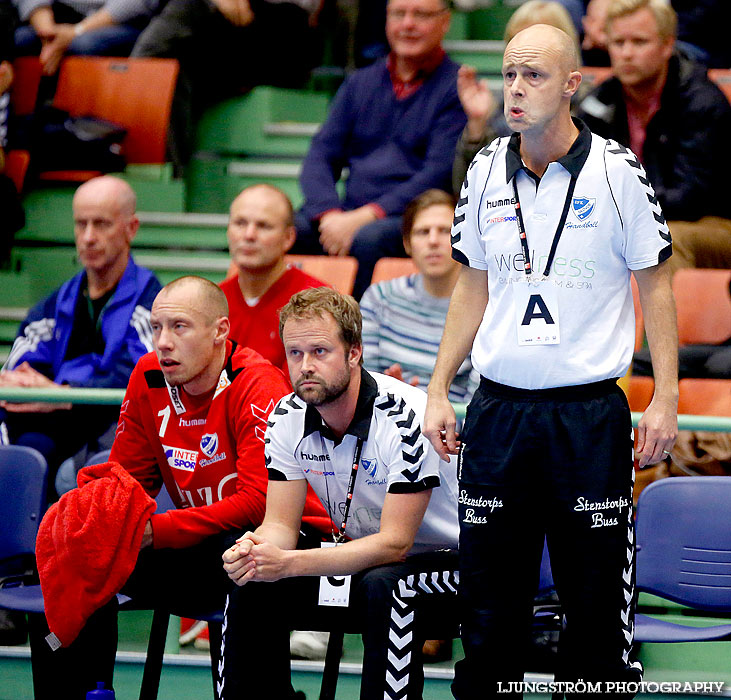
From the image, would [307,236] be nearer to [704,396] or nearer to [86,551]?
[704,396]

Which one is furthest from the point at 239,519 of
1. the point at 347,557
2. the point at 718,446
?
the point at 718,446

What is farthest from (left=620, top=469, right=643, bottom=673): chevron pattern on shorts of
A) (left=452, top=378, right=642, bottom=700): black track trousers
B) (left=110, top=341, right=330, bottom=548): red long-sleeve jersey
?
(left=110, top=341, right=330, bottom=548): red long-sleeve jersey

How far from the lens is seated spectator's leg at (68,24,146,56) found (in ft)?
18.5

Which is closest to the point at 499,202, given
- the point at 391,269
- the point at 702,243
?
the point at 391,269

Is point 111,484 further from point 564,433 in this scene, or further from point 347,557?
point 564,433

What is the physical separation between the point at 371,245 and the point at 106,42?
82.8 inches

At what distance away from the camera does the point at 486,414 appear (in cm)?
235

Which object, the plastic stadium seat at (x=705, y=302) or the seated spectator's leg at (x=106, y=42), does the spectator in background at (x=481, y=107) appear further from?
the seated spectator's leg at (x=106, y=42)

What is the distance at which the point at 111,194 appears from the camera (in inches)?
166

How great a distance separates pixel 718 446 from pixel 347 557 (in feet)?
4.90

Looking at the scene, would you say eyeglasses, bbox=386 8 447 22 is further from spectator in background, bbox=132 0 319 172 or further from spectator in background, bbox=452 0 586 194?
spectator in background, bbox=132 0 319 172

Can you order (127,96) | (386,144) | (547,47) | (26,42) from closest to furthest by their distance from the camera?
(547,47)
(386,144)
(127,96)
(26,42)

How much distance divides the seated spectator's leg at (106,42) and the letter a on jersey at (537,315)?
3.91 metres

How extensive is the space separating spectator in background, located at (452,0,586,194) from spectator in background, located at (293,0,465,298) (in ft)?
0.72
